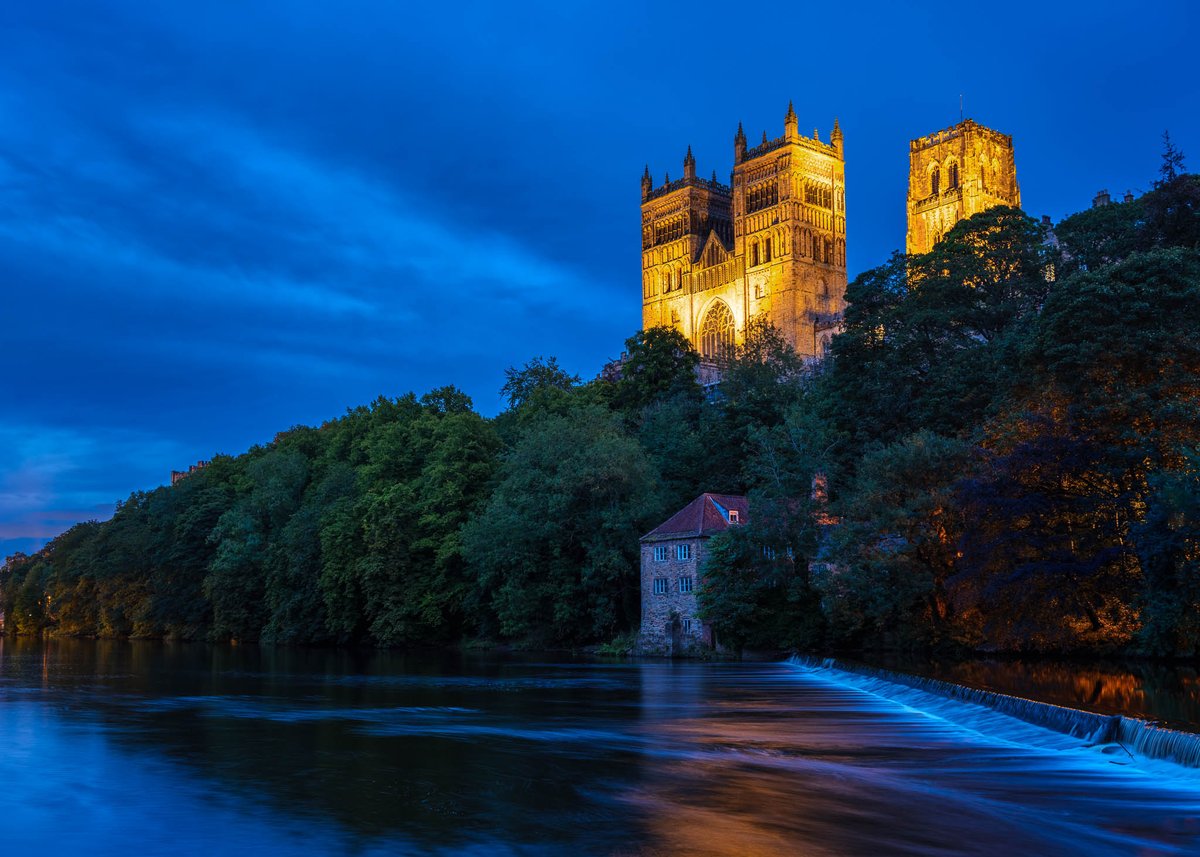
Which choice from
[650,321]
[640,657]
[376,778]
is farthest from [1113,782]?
[650,321]

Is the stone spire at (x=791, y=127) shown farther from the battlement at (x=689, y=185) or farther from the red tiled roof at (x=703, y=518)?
the red tiled roof at (x=703, y=518)

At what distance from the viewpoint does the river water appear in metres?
13.5

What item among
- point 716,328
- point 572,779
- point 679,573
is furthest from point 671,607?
point 716,328

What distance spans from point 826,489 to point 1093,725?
33629 millimetres

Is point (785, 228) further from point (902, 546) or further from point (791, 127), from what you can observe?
point (902, 546)

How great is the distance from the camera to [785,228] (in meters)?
161

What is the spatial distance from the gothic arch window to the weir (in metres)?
140

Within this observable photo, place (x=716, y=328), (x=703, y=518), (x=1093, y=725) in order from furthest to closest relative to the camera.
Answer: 1. (x=716, y=328)
2. (x=703, y=518)
3. (x=1093, y=725)

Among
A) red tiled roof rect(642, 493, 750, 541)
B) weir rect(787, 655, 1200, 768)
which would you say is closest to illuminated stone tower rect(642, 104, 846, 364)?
red tiled roof rect(642, 493, 750, 541)

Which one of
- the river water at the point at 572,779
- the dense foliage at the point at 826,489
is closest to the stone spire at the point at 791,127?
the dense foliage at the point at 826,489

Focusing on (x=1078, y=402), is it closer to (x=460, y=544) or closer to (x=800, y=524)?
(x=800, y=524)

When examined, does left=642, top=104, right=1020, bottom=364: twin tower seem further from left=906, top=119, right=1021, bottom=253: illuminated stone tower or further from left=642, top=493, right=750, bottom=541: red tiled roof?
left=642, top=493, right=750, bottom=541: red tiled roof

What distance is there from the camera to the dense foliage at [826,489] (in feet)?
129

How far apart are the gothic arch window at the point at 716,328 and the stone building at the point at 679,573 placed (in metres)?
112
